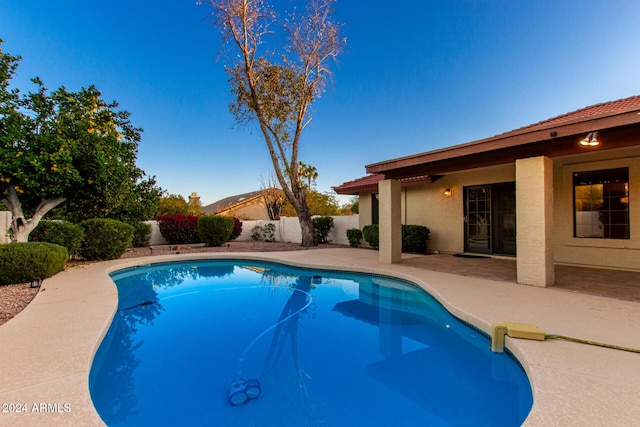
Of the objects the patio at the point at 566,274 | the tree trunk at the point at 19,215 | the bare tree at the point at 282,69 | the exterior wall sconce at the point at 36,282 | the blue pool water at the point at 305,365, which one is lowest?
the blue pool water at the point at 305,365

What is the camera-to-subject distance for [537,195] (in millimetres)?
6270

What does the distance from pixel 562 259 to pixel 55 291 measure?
13342mm

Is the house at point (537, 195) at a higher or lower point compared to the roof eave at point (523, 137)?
lower

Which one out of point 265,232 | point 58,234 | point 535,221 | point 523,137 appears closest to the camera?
point 523,137

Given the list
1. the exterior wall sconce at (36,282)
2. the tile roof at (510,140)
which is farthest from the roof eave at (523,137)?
the exterior wall sconce at (36,282)

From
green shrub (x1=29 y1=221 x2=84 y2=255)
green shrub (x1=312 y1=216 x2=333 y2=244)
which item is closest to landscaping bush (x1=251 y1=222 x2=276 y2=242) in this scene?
green shrub (x1=312 y1=216 x2=333 y2=244)

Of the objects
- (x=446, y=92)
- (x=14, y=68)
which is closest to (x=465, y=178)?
(x=446, y=92)

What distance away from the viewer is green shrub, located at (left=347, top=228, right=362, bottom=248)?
1504 cm

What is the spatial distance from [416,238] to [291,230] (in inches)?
361

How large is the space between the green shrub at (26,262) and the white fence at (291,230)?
421 inches

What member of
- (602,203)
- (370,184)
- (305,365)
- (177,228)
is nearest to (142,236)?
(177,228)

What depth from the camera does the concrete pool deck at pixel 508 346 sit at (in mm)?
2357

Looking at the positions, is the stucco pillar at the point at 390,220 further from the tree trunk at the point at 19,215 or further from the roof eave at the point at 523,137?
the tree trunk at the point at 19,215

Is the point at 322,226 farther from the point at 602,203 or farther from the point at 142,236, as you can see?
the point at 602,203
